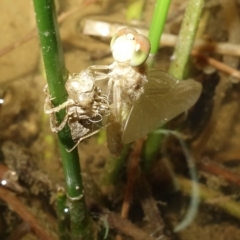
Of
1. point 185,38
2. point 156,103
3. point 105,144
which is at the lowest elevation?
point 105,144

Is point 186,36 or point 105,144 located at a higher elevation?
point 186,36

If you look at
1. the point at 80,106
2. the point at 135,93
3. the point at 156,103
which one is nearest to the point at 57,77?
→ the point at 80,106

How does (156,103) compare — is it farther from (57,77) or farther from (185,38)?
(57,77)

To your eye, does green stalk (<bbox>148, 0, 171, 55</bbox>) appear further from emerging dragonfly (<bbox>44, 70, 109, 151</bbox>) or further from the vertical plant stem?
emerging dragonfly (<bbox>44, 70, 109, 151</bbox>)

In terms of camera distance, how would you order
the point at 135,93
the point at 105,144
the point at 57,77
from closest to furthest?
the point at 57,77
the point at 135,93
the point at 105,144

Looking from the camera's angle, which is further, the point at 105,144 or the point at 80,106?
the point at 105,144

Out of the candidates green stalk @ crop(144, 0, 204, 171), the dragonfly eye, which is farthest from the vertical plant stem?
the dragonfly eye
